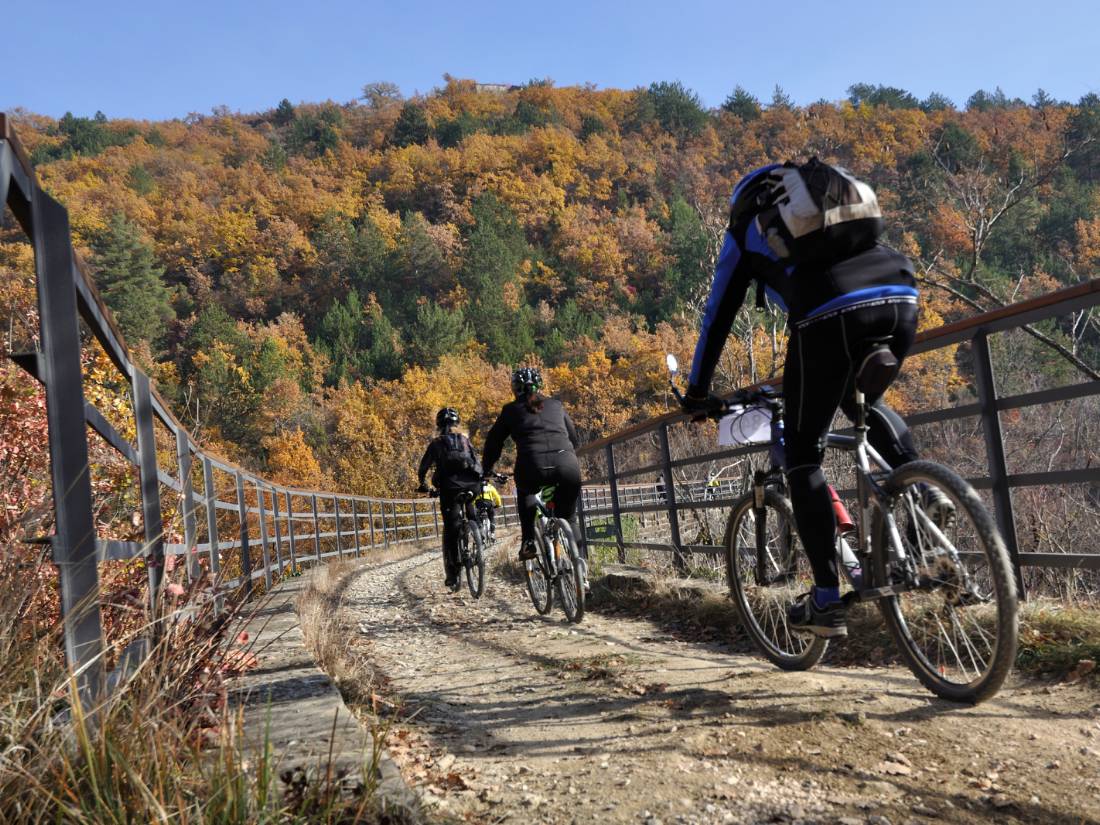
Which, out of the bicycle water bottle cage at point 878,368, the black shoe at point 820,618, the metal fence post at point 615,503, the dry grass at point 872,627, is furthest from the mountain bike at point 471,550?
the bicycle water bottle cage at point 878,368

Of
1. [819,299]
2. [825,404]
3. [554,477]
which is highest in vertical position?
[819,299]

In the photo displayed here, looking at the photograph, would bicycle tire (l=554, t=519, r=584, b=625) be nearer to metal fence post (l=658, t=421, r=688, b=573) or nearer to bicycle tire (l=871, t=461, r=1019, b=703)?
metal fence post (l=658, t=421, r=688, b=573)

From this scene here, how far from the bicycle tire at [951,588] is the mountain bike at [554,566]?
10.5 feet

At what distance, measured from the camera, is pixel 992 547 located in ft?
8.41

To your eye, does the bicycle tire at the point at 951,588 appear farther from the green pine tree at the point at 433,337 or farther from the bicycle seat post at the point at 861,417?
the green pine tree at the point at 433,337

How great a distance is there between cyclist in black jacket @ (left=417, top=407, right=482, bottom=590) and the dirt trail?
15.5 feet

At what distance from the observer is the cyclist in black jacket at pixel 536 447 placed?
6.66 metres

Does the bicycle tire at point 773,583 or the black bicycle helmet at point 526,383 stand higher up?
the black bicycle helmet at point 526,383

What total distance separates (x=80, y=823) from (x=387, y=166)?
10327 cm

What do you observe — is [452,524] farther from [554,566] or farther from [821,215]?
[821,215]

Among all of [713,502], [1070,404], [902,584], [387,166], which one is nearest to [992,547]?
[902,584]

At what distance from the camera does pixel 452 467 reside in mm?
9062

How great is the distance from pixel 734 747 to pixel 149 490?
6.54ft

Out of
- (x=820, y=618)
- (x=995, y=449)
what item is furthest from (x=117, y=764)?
(x=995, y=449)
